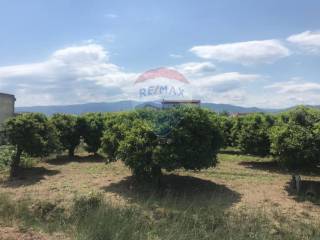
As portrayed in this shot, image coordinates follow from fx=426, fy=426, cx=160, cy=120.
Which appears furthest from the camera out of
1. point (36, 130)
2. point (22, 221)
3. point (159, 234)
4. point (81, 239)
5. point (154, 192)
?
point (36, 130)

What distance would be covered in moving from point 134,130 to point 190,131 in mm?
1421

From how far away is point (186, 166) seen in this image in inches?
416

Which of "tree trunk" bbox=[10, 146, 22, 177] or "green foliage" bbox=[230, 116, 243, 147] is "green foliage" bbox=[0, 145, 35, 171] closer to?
"tree trunk" bbox=[10, 146, 22, 177]

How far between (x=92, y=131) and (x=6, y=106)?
31.8 feet

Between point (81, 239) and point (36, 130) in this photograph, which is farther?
point (36, 130)

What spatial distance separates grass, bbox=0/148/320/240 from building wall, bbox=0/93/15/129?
10043 mm

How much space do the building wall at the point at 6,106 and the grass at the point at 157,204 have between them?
10.0 m

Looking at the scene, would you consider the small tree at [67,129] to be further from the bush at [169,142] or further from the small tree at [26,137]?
the bush at [169,142]

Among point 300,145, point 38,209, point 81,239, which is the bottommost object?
point 38,209

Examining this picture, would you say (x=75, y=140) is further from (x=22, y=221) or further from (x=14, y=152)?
(x=22, y=221)

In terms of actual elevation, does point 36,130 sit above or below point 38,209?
above

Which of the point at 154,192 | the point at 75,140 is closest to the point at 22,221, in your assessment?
the point at 154,192

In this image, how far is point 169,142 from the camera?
34.3ft

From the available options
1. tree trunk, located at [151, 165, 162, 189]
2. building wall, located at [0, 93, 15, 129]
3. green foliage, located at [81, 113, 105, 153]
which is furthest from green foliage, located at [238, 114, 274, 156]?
building wall, located at [0, 93, 15, 129]
